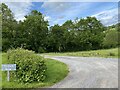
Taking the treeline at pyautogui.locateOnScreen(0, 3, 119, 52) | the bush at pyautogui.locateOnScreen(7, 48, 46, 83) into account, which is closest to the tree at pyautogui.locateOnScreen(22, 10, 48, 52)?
the treeline at pyautogui.locateOnScreen(0, 3, 119, 52)

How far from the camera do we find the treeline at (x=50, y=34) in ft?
142

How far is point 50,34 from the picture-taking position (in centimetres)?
4728

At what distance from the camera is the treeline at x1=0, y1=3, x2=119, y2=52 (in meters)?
43.2

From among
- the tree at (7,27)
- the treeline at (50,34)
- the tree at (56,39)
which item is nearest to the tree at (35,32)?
the treeline at (50,34)

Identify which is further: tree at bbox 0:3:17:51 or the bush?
tree at bbox 0:3:17:51

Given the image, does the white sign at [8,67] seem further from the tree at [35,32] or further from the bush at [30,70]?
the tree at [35,32]

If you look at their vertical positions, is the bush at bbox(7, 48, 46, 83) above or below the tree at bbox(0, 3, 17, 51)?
below

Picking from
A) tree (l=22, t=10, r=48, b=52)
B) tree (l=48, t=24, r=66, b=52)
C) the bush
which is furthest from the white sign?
tree (l=48, t=24, r=66, b=52)

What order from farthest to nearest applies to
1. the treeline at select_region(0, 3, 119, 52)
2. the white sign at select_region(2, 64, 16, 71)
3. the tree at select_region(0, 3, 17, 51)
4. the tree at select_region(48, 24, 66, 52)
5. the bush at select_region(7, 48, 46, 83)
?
the tree at select_region(48, 24, 66, 52)
the treeline at select_region(0, 3, 119, 52)
the tree at select_region(0, 3, 17, 51)
the bush at select_region(7, 48, 46, 83)
the white sign at select_region(2, 64, 16, 71)

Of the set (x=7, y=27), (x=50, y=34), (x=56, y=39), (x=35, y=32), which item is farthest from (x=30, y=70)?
(x=50, y=34)

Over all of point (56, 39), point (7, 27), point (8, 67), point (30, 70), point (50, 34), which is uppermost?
point (7, 27)

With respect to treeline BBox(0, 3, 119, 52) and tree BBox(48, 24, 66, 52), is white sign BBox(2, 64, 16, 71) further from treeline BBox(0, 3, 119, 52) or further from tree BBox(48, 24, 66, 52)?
tree BBox(48, 24, 66, 52)

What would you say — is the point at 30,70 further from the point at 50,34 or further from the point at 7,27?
the point at 50,34

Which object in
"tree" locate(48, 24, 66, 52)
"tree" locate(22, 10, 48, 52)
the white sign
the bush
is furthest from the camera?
"tree" locate(48, 24, 66, 52)
